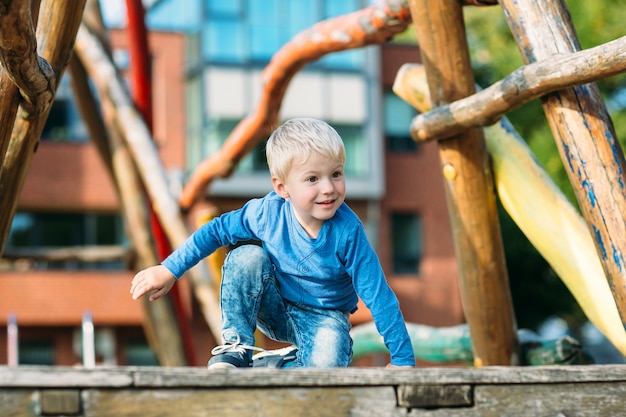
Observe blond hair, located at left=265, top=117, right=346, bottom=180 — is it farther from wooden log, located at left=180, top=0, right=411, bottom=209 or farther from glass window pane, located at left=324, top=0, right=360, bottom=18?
glass window pane, located at left=324, top=0, right=360, bottom=18

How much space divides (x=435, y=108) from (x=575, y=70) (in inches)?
40.0

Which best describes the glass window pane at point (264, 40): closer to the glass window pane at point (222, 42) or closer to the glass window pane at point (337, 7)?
the glass window pane at point (222, 42)

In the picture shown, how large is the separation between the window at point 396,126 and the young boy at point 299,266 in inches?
940

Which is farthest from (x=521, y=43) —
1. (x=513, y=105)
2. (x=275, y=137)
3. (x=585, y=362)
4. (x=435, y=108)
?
(x=585, y=362)

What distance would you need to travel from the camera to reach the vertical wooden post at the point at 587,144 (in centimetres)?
404

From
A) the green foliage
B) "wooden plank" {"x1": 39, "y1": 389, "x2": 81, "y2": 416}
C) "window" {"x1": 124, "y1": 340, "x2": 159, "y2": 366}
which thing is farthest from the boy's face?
"window" {"x1": 124, "y1": 340, "x2": 159, "y2": 366}

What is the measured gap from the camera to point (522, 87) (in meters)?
4.31

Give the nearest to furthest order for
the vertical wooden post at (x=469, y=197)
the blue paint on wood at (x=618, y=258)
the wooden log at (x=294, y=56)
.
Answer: the blue paint on wood at (x=618, y=258) → the vertical wooden post at (x=469, y=197) → the wooden log at (x=294, y=56)

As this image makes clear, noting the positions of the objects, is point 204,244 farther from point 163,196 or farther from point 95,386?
point 163,196

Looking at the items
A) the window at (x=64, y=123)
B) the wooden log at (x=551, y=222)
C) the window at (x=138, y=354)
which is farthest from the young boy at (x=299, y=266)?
the window at (x=64, y=123)

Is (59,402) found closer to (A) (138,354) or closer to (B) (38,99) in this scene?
(B) (38,99)

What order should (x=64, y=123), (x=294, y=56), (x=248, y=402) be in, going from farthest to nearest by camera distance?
(x=64, y=123) → (x=294, y=56) → (x=248, y=402)

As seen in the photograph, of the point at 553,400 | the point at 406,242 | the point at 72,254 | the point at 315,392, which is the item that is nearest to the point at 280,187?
the point at 315,392

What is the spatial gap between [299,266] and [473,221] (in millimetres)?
1644
